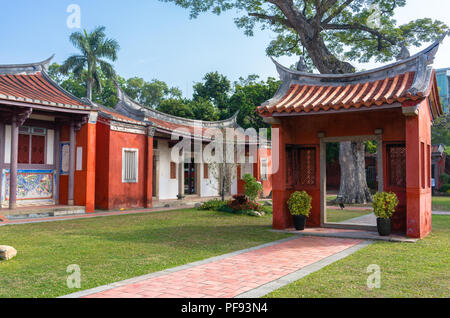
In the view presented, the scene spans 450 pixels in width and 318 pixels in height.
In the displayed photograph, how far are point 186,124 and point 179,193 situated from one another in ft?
14.4

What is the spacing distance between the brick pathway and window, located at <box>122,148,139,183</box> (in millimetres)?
8886

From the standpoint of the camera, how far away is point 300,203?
855 cm

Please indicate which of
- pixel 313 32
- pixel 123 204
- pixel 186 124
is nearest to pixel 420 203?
pixel 123 204

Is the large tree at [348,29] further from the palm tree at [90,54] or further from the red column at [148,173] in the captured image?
the palm tree at [90,54]

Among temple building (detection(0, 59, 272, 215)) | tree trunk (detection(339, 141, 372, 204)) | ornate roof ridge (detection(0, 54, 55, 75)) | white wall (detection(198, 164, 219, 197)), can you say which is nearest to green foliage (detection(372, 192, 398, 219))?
temple building (detection(0, 59, 272, 215))

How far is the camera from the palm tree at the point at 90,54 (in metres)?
30.8

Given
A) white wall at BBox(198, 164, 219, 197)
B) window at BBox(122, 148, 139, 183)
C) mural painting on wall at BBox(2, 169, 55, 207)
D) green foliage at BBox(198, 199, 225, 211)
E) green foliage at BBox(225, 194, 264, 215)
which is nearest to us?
mural painting on wall at BBox(2, 169, 55, 207)

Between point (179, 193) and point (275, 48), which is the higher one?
point (275, 48)

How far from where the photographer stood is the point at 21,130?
12242 mm

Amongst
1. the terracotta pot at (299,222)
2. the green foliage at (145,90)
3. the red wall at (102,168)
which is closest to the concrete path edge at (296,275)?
the terracotta pot at (299,222)

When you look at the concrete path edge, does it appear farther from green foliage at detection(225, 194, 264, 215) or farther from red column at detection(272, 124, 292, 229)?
green foliage at detection(225, 194, 264, 215)

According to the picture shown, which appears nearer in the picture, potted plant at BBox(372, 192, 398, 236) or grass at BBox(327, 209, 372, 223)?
potted plant at BBox(372, 192, 398, 236)

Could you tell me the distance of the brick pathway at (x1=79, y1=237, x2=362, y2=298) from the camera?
3.93m
